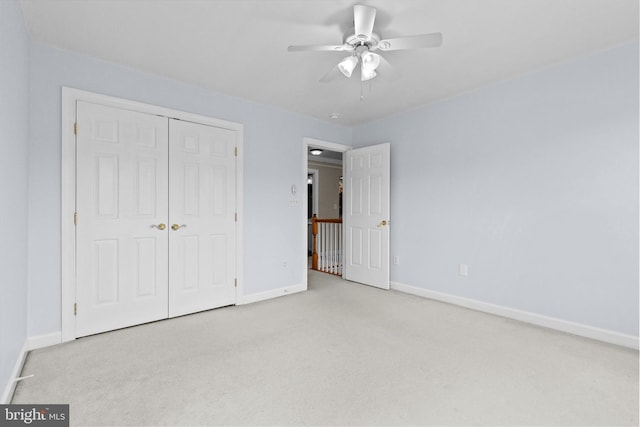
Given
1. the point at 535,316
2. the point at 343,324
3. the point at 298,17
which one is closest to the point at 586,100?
the point at 535,316

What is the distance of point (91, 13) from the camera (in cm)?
211

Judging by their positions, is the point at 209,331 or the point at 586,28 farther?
the point at 209,331

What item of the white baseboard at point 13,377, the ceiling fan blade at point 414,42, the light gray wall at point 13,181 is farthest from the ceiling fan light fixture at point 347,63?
the white baseboard at point 13,377

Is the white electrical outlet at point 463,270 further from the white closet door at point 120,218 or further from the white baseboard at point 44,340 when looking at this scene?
the white baseboard at point 44,340

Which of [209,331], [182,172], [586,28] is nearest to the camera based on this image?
[586,28]

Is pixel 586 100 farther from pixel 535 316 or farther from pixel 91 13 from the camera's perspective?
pixel 91 13

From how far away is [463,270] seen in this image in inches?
140

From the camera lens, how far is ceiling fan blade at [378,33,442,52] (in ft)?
6.39

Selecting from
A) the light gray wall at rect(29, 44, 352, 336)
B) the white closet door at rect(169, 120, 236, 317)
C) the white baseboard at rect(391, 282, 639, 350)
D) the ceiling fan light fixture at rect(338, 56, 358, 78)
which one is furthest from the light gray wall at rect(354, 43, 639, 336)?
the white closet door at rect(169, 120, 236, 317)

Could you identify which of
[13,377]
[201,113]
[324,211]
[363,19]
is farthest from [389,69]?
[324,211]

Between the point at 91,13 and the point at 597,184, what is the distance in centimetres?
396

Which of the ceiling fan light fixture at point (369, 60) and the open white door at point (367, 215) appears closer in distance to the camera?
the ceiling fan light fixture at point (369, 60)

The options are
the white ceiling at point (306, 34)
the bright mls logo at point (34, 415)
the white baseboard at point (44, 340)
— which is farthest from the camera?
the white baseboard at point (44, 340)

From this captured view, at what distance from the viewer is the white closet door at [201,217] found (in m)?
3.17
